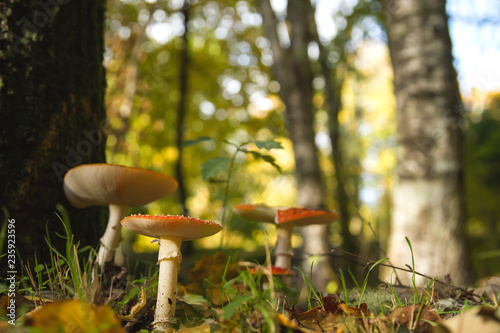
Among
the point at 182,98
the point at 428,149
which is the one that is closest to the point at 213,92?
the point at 182,98

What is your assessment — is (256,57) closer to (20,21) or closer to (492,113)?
(20,21)

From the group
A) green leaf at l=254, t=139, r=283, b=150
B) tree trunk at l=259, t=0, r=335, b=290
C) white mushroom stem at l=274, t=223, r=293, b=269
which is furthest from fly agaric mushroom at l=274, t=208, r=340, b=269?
tree trunk at l=259, t=0, r=335, b=290

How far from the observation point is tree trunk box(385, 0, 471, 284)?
2.87m

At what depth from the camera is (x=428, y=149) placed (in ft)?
9.80

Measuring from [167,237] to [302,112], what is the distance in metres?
4.65

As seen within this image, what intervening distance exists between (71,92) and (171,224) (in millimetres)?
1261

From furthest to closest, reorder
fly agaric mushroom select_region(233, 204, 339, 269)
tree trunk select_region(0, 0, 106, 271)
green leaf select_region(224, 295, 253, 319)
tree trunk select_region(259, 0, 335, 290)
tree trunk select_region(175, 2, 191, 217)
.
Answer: tree trunk select_region(175, 2, 191, 217) → tree trunk select_region(259, 0, 335, 290) → fly agaric mushroom select_region(233, 204, 339, 269) → tree trunk select_region(0, 0, 106, 271) → green leaf select_region(224, 295, 253, 319)

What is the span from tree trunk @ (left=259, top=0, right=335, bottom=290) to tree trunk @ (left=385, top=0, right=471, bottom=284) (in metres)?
2.12

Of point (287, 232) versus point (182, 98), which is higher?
point (182, 98)

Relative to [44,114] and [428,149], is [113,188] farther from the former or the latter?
[428,149]

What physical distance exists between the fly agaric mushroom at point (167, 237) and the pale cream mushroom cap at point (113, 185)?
0.32 meters

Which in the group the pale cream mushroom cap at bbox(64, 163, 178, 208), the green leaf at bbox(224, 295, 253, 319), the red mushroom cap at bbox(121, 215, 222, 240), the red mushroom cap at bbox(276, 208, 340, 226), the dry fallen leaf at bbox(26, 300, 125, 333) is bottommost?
the green leaf at bbox(224, 295, 253, 319)

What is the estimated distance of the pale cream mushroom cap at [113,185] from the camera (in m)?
1.59

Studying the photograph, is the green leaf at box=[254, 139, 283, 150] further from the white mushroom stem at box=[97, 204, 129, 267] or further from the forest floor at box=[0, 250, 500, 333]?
the white mushroom stem at box=[97, 204, 129, 267]
